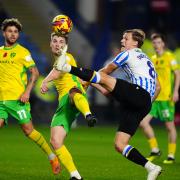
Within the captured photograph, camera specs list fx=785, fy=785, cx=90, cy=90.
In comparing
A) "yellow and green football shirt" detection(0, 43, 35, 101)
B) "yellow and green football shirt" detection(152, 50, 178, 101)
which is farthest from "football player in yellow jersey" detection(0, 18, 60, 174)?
"yellow and green football shirt" detection(152, 50, 178, 101)

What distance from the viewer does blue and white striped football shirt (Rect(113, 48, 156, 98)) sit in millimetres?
9558

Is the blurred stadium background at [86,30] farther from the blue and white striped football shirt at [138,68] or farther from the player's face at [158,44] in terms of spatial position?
the blue and white striped football shirt at [138,68]

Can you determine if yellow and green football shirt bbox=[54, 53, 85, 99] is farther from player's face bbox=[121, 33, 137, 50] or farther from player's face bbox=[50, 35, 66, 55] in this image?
player's face bbox=[121, 33, 137, 50]

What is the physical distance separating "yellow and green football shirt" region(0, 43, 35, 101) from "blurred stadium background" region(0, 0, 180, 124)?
41.1 feet

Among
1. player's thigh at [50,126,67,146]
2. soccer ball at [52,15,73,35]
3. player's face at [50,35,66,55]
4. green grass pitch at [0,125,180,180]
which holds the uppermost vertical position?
soccer ball at [52,15,73,35]

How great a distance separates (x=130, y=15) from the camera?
30547 mm

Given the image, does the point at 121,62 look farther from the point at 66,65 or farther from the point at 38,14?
the point at 38,14

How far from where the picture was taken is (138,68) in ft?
31.6

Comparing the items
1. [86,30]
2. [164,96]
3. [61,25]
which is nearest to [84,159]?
[164,96]

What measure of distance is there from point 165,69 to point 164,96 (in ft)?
1.59

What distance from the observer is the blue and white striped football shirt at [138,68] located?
9.56 meters

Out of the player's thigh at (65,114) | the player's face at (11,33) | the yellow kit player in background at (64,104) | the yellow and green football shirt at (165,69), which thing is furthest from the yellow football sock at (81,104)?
the yellow and green football shirt at (165,69)

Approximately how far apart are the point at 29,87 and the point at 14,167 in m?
1.57

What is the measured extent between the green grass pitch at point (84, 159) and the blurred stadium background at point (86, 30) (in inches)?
181
